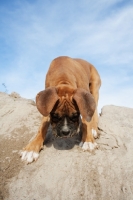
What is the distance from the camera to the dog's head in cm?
411

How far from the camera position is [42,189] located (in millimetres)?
3670

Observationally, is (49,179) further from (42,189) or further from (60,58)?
(60,58)

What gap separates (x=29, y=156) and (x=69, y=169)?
3.04 ft

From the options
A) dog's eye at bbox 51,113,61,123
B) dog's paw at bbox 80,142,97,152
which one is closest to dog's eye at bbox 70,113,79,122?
dog's eye at bbox 51,113,61,123

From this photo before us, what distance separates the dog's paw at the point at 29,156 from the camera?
4397mm

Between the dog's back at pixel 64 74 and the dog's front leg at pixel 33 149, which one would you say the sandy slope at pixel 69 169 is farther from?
the dog's back at pixel 64 74

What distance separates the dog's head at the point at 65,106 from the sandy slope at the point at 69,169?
Result: 589 millimetres

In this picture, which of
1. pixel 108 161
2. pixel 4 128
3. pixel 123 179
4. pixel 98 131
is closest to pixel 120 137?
pixel 98 131

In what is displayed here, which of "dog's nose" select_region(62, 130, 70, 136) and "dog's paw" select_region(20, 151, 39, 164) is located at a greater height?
"dog's nose" select_region(62, 130, 70, 136)

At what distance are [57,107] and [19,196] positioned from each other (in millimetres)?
1789

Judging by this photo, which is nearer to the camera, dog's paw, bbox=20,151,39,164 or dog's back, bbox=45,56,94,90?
dog's paw, bbox=20,151,39,164

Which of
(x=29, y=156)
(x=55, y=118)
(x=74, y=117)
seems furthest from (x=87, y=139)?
(x=29, y=156)

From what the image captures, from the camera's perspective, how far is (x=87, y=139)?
4879mm

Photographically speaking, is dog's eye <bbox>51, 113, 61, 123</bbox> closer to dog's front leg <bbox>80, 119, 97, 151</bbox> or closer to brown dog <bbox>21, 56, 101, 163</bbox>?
brown dog <bbox>21, 56, 101, 163</bbox>
